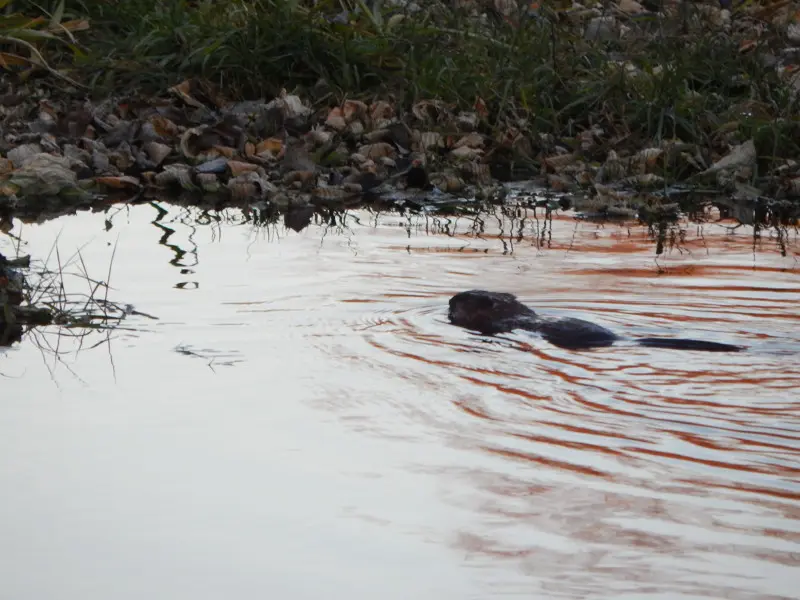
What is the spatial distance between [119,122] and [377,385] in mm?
4394

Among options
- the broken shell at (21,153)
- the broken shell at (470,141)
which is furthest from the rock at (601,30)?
the broken shell at (21,153)

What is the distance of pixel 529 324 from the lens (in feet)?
14.5

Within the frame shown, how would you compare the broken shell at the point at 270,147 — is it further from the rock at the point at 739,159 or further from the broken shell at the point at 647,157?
the rock at the point at 739,159

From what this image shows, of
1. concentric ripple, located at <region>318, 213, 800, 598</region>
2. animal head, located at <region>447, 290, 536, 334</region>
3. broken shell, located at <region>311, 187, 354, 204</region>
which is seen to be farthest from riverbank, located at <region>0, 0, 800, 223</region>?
animal head, located at <region>447, 290, 536, 334</region>

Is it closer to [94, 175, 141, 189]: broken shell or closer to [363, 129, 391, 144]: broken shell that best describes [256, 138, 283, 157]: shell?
[363, 129, 391, 144]: broken shell

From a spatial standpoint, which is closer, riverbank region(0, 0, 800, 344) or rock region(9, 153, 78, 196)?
rock region(9, 153, 78, 196)

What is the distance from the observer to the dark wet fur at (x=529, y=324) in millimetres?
4250

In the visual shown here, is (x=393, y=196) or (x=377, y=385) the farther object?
(x=393, y=196)

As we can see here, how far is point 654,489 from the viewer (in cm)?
301

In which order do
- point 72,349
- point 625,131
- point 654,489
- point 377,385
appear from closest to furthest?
point 654,489, point 377,385, point 72,349, point 625,131

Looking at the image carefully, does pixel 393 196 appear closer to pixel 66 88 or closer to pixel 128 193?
pixel 128 193

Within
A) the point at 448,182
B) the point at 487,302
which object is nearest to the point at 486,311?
the point at 487,302

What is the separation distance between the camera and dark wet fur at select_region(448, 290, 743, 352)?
4250 mm

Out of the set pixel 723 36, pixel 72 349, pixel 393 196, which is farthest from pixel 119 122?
pixel 72 349
